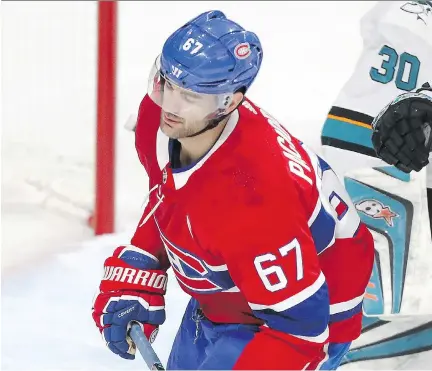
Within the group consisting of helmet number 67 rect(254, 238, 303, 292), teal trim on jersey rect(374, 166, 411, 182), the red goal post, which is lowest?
the red goal post

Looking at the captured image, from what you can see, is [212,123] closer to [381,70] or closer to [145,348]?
[145,348]

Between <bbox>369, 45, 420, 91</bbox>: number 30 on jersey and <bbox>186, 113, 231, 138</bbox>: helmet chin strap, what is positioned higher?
<bbox>186, 113, 231, 138</bbox>: helmet chin strap

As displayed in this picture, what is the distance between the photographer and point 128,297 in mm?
1538

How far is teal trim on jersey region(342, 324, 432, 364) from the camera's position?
1.96 metres

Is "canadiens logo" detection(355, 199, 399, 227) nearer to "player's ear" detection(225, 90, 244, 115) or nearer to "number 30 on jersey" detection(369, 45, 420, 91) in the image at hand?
"number 30 on jersey" detection(369, 45, 420, 91)

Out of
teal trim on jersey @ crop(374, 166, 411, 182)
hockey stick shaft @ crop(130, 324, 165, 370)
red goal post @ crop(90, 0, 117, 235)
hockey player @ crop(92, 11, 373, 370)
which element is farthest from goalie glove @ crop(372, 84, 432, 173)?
red goal post @ crop(90, 0, 117, 235)

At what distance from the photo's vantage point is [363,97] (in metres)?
1.93

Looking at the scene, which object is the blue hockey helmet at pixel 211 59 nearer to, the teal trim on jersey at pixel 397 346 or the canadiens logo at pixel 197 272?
the canadiens logo at pixel 197 272

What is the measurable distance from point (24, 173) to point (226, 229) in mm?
1983

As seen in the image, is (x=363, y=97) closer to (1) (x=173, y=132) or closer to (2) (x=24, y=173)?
(1) (x=173, y=132)

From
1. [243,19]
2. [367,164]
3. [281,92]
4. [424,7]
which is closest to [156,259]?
[367,164]

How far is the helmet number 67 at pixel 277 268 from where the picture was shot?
1.25 m

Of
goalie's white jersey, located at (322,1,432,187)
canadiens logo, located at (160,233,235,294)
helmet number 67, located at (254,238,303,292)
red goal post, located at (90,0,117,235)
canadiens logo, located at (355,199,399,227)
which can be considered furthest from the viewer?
red goal post, located at (90,0,117,235)

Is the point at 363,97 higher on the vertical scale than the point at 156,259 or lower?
higher
